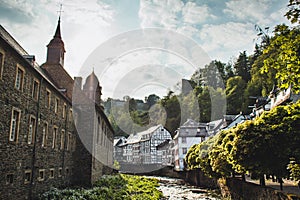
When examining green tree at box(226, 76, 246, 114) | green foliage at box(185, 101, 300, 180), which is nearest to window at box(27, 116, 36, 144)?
green foliage at box(185, 101, 300, 180)

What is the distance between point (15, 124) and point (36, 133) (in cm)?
238

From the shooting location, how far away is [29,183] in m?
15.8

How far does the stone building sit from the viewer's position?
1302cm

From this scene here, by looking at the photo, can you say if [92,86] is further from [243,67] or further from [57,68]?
[243,67]

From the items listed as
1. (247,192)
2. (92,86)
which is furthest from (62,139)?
(92,86)

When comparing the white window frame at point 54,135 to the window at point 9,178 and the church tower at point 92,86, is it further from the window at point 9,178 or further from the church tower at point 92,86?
the church tower at point 92,86

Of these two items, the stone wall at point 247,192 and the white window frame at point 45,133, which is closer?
the stone wall at point 247,192

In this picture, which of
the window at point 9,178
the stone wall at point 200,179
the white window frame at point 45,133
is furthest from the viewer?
the stone wall at point 200,179

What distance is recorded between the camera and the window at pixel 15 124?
45.2 ft

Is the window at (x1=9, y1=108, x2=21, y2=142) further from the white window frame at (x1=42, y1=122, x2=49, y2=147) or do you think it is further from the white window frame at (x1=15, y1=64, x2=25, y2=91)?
the white window frame at (x1=42, y1=122, x2=49, y2=147)

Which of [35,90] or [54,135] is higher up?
[35,90]

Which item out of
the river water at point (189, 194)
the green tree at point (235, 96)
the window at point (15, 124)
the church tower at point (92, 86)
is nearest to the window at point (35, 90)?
the window at point (15, 124)

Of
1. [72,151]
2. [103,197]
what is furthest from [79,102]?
[103,197]

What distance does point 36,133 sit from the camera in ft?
53.9
